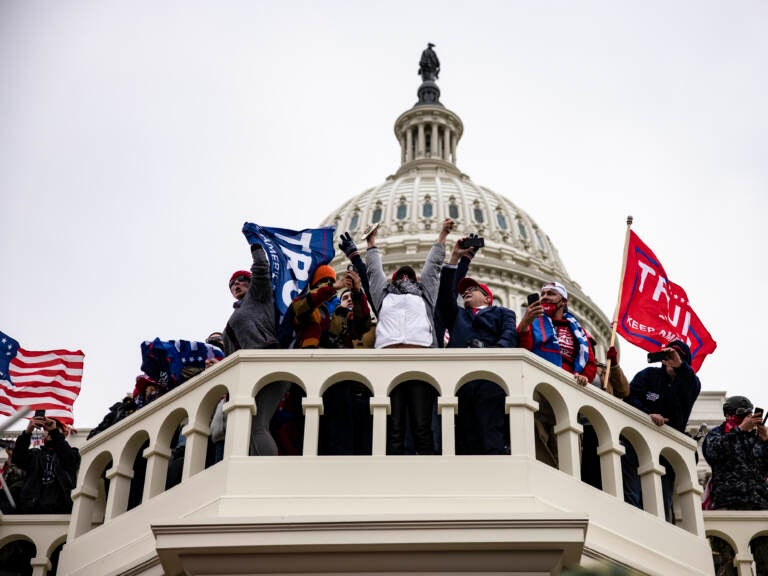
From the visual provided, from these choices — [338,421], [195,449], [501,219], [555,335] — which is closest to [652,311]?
[555,335]

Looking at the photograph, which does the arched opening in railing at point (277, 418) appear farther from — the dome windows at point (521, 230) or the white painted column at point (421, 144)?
the white painted column at point (421, 144)

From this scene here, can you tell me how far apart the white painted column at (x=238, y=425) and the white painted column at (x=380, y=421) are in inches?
47.0

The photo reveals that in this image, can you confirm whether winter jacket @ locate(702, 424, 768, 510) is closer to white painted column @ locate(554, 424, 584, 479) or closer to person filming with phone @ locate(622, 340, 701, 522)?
person filming with phone @ locate(622, 340, 701, 522)

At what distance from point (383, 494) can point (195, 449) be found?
6.99ft

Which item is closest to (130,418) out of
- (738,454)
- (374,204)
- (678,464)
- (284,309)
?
(284,309)

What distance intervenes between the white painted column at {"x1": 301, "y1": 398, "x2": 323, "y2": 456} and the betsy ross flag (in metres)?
11.4

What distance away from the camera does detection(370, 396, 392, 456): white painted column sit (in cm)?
1278

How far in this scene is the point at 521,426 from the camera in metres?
12.9

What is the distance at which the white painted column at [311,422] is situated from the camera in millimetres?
12789

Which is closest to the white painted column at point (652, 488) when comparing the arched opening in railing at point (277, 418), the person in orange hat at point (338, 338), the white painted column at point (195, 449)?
the person in orange hat at point (338, 338)

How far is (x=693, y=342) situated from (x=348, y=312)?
5069 millimetres

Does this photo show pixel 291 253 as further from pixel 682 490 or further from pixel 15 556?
pixel 682 490

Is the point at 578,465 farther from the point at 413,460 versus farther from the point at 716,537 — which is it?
the point at 716,537

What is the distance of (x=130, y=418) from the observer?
1429 centimetres
